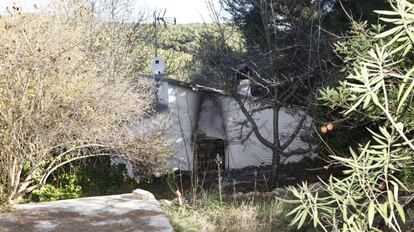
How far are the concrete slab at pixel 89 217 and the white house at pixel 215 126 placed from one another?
916cm

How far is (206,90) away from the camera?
1712 cm

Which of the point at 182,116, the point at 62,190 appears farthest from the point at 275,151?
the point at 62,190

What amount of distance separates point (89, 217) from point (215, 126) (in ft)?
36.6

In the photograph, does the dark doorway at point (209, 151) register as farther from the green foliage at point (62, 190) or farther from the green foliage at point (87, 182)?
the green foliage at point (62, 190)

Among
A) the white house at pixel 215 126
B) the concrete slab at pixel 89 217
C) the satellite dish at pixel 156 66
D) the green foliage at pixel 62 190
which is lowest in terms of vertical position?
the green foliage at pixel 62 190

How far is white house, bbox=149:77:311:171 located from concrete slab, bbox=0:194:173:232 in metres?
9.16

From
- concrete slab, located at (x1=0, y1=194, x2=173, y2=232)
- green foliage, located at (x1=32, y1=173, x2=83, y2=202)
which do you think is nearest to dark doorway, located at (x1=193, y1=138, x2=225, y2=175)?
green foliage, located at (x1=32, y1=173, x2=83, y2=202)

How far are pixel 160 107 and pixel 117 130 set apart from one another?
15.7 feet

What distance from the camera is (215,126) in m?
17.6

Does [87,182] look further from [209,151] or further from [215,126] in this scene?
[215,126]

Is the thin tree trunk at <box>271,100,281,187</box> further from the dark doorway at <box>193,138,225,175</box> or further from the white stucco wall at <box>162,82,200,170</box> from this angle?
the dark doorway at <box>193,138,225,175</box>

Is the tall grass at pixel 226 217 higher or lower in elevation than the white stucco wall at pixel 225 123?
lower

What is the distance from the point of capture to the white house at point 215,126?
55.2 ft

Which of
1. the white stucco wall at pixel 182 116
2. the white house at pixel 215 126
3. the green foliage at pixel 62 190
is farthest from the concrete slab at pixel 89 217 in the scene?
the white house at pixel 215 126
